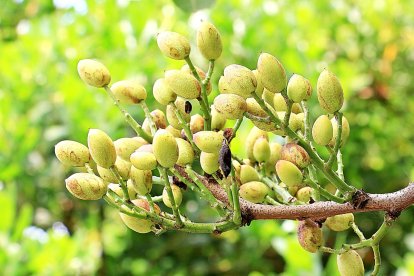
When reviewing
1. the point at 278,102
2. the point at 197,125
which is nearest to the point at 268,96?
the point at 278,102

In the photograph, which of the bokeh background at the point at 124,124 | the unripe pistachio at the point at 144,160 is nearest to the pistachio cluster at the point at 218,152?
the unripe pistachio at the point at 144,160

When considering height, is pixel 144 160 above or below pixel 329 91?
below

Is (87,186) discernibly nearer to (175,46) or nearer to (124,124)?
(175,46)

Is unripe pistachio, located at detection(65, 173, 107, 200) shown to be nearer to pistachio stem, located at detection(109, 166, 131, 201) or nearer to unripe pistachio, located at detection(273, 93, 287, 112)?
pistachio stem, located at detection(109, 166, 131, 201)

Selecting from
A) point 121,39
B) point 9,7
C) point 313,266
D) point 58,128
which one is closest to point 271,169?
point 313,266

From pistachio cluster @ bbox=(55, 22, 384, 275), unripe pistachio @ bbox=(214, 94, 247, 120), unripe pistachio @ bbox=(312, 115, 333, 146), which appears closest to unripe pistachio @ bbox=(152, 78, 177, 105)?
pistachio cluster @ bbox=(55, 22, 384, 275)
